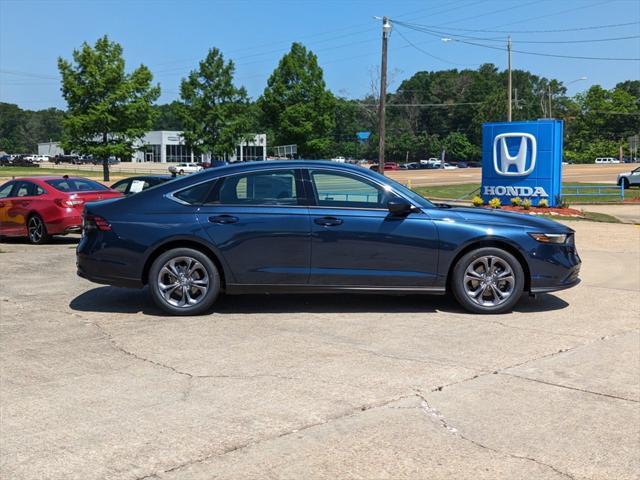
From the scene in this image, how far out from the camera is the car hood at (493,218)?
24.1 ft

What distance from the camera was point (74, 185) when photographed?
14.2 meters

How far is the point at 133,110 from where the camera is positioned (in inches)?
1957

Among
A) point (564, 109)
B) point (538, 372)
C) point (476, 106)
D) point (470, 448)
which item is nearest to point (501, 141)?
point (538, 372)

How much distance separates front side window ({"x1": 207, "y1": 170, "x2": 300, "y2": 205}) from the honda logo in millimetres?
17518

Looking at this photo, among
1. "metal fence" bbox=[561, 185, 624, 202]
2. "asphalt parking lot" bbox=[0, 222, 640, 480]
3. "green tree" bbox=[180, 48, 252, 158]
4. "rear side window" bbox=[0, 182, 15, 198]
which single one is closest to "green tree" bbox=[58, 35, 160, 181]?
"green tree" bbox=[180, 48, 252, 158]

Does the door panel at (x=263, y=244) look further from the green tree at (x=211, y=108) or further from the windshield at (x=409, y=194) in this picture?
the green tree at (x=211, y=108)

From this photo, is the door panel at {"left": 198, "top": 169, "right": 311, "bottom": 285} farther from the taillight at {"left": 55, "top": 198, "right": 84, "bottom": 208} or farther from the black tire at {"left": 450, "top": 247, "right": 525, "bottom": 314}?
the taillight at {"left": 55, "top": 198, "right": 84, "bottom": 208}

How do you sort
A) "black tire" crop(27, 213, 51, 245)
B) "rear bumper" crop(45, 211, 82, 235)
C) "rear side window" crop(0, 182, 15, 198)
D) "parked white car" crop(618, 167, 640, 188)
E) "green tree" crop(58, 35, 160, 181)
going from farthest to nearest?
"green tree" crop(58, 35, 160, 181) < "parked white car" crop(618, 167, 640, 188) < "rear side window" crop(0, 182, 15, 198) < "black tire" crop(27, 213, 51, 245) < "rear bumper" crop(45, 211, 82, 235)

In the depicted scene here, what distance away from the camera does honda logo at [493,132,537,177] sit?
2323cm

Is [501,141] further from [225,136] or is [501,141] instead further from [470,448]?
[225,136]

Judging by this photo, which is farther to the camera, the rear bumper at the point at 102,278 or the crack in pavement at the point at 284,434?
the rear bumper at the point at 102,278

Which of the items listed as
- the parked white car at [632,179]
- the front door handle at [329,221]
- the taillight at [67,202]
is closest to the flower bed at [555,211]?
the taillight at [67,202]

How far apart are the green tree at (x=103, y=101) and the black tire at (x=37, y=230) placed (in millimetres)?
36676

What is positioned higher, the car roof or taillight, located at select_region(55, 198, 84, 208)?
the car roof
